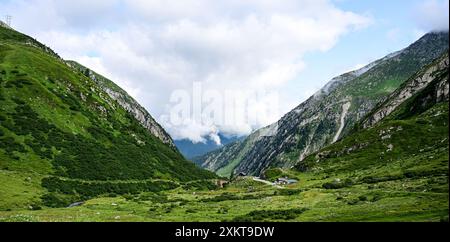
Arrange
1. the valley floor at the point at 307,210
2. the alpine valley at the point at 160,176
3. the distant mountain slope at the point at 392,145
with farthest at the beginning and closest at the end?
the distant mountain slope at the point at 392,145 → the alpine valley at the point at 160,176 → the valley floor at the point at 307,210

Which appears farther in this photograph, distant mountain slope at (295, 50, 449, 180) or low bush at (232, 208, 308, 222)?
distant mountain slope at (295, 50, 449, 180)

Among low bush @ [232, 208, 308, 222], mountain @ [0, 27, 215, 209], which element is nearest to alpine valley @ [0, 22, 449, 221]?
low bush @ [232, 208, 308, 222]

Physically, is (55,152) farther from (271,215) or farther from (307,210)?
(307,210)

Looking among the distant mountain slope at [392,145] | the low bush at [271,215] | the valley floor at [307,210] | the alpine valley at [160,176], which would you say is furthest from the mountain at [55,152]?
the distant mountain slope at [392,145]

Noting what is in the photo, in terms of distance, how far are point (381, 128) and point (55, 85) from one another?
482 ft

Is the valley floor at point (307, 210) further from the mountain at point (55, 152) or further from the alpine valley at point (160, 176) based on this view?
the mountain at point (55, 152)

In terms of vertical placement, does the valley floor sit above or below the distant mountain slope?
below

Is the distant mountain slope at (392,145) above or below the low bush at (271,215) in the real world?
above

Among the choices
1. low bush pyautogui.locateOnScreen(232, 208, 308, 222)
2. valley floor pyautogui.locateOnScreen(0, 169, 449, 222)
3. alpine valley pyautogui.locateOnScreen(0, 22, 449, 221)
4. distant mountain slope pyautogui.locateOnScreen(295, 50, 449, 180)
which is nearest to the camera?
valley floor pyautogui.locateOnScreen(0, 169, 449, 222)

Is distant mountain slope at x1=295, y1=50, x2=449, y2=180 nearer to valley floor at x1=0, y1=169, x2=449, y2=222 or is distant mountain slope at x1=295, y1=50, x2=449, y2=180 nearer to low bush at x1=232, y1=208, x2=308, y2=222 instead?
valley floor at x1=0, y1=169, x2=449, y2=222

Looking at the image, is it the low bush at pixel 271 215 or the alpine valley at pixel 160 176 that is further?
the alpine valley at pixel 160 176
